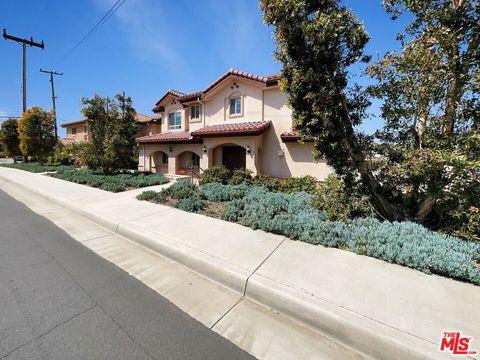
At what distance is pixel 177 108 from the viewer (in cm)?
1702

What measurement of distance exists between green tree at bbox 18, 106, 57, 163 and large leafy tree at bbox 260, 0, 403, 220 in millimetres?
27662

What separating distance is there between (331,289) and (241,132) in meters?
9.55

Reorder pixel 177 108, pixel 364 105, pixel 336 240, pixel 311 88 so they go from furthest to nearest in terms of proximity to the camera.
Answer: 1. pixel 177 108
2. pixel 364 105
3. pixel 311 88
4. pixel 336 240

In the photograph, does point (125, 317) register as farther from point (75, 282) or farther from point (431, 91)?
point (431, 91)

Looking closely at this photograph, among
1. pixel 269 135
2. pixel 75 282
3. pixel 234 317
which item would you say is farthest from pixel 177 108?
pixel 234 317

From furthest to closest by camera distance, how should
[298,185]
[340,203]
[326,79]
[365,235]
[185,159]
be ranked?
[185,159] < [298,185] < [340,203] < [326,79] < [365,235]

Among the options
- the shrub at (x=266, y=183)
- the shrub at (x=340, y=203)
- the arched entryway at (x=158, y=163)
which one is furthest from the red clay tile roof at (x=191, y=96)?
the shrub at (x=340, y=203)

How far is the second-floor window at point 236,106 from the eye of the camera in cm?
1339

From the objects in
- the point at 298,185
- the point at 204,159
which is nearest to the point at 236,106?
the point at 204,159

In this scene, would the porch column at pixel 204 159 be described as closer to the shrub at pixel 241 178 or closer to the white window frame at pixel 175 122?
the shrub at pixel 241 178

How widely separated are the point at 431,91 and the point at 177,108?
15.9 meters

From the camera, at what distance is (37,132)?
882 inches

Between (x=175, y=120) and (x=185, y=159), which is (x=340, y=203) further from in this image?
(x=175, y=120)

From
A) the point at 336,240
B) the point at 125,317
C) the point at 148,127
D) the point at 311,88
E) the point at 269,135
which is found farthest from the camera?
the point at 148,127
